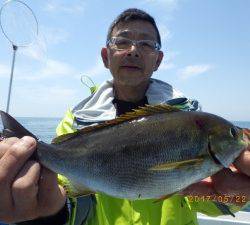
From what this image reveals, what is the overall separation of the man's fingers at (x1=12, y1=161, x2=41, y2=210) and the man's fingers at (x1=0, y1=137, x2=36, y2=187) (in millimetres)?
41

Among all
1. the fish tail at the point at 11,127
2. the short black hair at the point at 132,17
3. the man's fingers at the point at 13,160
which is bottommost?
the man's fingers at the point at 13,160

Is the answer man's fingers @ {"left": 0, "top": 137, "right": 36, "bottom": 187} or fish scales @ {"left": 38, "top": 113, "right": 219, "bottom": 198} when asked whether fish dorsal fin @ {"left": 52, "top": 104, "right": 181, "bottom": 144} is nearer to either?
fish scales @ {"left": 38, "top": 113, "right": 219, "bottom": 198}

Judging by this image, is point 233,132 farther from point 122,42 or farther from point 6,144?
point 122,42

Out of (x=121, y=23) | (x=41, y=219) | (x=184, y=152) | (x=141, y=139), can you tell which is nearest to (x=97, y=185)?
(x=141, y=139)

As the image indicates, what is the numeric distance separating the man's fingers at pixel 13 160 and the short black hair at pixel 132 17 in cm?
228

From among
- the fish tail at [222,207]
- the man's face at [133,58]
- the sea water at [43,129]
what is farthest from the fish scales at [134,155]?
the man's face at [133,58]

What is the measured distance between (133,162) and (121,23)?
217 centimetres

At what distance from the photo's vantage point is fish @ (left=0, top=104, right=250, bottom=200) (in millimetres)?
2562

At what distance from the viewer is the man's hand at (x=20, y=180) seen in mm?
2441

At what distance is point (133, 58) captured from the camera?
3969mm

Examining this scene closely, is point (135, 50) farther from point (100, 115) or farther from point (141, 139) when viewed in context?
point (141, 139)

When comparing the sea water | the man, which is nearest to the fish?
the man

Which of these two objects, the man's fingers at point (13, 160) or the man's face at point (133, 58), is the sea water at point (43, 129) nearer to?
the man's fingers at point (13, 160)

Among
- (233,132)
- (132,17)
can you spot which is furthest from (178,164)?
(132,17)
